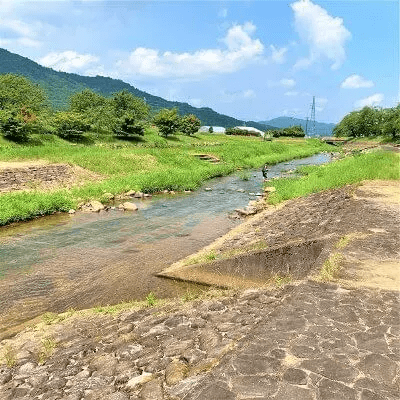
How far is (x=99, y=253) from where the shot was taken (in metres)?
19.3

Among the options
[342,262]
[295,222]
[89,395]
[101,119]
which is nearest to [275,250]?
[342,262]

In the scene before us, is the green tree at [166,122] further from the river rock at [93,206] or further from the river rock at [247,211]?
the river rock at [247,211]

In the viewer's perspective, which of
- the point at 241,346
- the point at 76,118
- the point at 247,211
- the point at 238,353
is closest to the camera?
the point at 238,353

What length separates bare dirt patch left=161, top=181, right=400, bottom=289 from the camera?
11.3m

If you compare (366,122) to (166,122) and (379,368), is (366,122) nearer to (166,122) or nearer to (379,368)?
(166,122)

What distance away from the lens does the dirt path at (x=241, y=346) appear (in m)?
6.23

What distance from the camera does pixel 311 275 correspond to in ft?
35.1

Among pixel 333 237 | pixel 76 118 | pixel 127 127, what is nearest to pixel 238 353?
pixel 333 237

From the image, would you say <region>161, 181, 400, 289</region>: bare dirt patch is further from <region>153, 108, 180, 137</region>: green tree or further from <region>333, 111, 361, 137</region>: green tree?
<region>333, 111, 361, 137</region>: green tree

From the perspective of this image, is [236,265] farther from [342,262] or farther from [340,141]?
[340,141]

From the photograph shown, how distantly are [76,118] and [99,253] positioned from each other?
140 ft

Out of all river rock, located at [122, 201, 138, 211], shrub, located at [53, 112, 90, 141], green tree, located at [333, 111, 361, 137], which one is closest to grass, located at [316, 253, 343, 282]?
river rock, located at [122, 201, 138, 211]

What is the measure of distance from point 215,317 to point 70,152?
38.9 m

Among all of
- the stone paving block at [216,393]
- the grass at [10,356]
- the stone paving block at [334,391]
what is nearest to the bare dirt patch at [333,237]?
the stone paving block at [334,391]
